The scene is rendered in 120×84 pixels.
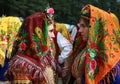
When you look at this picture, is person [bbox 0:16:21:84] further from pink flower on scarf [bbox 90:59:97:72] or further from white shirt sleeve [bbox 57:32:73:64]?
pink flower on scarf [bbox 90:59:97:72]

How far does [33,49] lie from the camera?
546 centimetres

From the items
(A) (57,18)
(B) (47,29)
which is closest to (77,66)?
(B) (47,29)

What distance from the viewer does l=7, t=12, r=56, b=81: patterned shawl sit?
545cm

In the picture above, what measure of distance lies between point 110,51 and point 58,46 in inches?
99.8

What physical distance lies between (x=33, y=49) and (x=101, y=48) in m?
0.77

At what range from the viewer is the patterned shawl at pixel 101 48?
498 centimetres

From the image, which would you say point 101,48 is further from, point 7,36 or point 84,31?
point 7,36

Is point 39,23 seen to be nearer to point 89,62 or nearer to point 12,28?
point 89,62

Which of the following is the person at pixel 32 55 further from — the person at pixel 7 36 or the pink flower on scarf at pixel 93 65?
the person at pixel 7 36

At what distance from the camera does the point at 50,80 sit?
5.58 m

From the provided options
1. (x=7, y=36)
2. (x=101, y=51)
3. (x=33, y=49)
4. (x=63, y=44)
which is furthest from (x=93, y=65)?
(x=7, y=36)

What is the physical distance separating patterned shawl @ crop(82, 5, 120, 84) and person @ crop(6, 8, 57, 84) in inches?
25.6

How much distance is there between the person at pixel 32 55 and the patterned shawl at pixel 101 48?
2.13 ft

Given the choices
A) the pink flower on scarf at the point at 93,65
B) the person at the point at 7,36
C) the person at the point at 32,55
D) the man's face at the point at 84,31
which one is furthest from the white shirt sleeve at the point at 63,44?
the person at the point at 7,36
